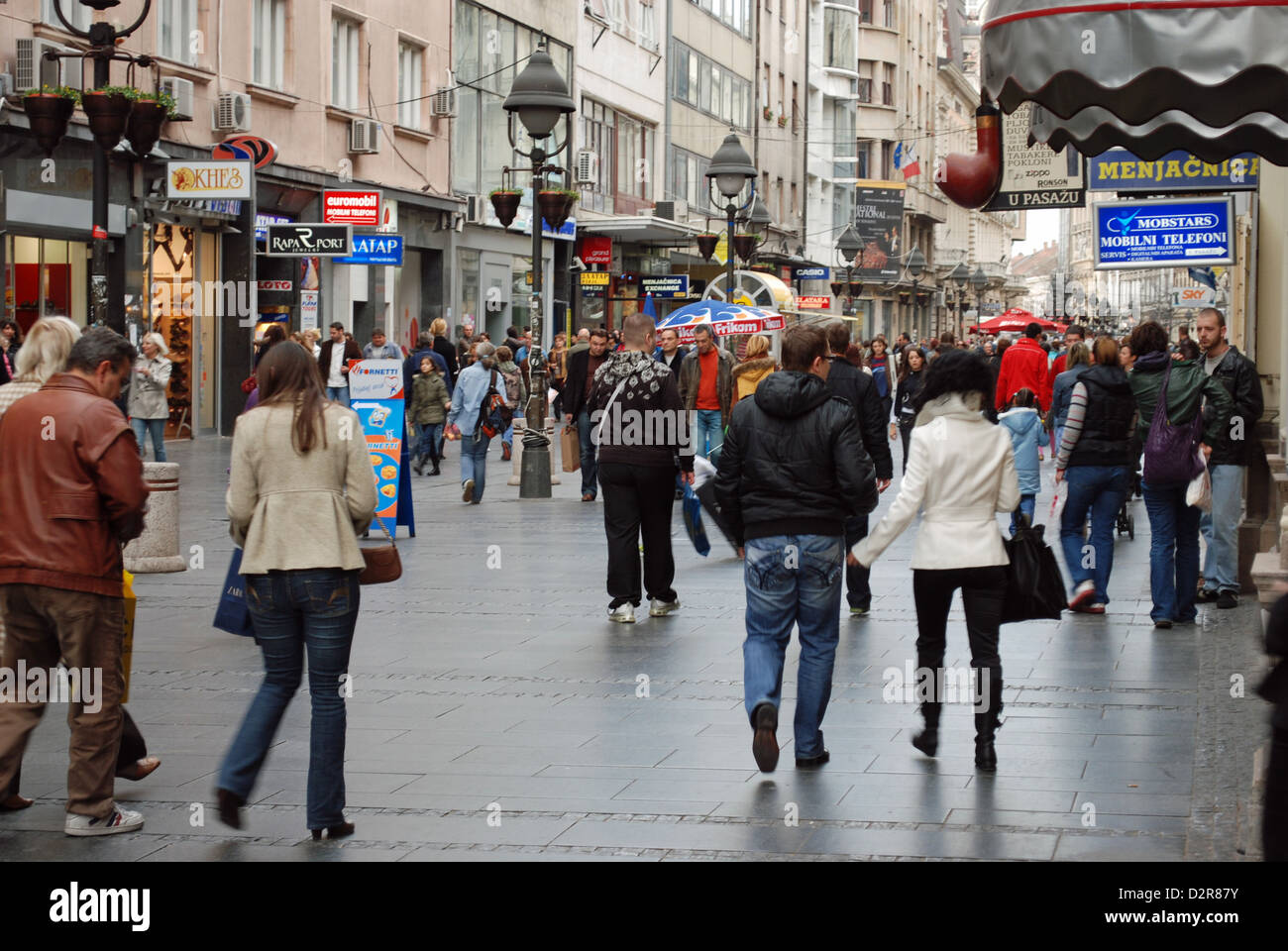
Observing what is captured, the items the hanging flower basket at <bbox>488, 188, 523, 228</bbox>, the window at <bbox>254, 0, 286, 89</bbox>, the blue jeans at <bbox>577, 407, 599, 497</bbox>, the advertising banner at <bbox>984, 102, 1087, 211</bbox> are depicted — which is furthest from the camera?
the window at <bbox>254, 0, 286, 89</bbox>

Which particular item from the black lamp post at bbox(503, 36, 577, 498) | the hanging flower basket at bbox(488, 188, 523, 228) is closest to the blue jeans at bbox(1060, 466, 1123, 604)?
the black lamp post at bbox(503, 36, 577, 498)

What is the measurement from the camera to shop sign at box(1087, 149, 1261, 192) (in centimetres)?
1462

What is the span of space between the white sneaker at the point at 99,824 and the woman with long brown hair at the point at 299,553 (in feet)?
1.32

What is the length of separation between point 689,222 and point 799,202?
16.4 metres

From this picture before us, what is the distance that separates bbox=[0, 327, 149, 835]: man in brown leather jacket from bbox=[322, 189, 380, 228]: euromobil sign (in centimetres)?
2238

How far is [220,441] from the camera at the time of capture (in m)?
27.4

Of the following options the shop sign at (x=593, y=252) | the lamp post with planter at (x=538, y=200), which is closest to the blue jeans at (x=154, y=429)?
the lamp post with planter at (x=538, y=200)

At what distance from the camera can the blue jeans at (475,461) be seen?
1916 cm

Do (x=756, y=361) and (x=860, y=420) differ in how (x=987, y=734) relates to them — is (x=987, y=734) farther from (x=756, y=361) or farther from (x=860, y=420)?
(x=756, y=361)

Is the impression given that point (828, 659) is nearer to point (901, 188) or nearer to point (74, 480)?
point (74, 480)

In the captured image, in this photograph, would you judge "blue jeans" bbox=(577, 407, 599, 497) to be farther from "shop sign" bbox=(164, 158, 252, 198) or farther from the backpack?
"shop sign" bbox=(164, 158, 252, 198)

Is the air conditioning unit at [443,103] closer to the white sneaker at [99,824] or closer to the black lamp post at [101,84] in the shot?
the black lamp post at [101,84]

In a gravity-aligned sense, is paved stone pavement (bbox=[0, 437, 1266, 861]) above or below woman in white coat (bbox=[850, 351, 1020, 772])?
below
